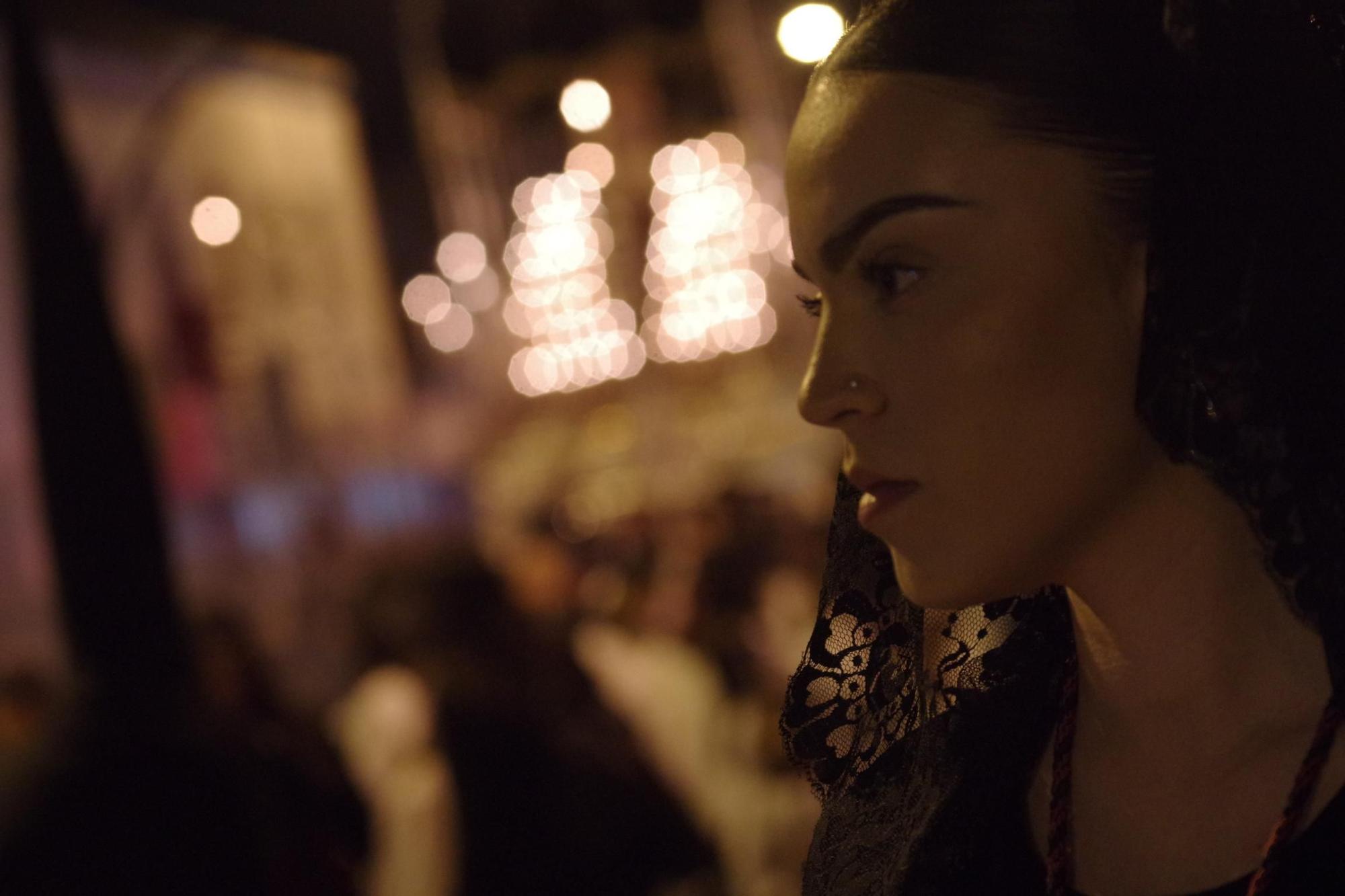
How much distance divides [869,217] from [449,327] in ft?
32.1

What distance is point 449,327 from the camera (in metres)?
10.5

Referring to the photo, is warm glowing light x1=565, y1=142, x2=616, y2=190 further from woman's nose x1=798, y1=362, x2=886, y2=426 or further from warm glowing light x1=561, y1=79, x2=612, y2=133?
woman's nose x1=798, y1=362, x2=886, y2=426

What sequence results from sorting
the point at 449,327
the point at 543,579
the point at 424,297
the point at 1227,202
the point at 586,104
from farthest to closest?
the point at 424,297 → the point at 449,327 → the point at 586,104 → the point at 543,579 → the point at 1227,202

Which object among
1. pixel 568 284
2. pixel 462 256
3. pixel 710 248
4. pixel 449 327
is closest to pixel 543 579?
pixel 710 248

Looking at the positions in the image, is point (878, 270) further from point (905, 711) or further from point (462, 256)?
point (462, 256)

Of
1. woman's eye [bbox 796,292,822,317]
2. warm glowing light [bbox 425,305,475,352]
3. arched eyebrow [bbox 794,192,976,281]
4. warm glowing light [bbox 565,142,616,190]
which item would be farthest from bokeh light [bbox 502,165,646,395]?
arched eyebrow [bbox 794,192,976,281]

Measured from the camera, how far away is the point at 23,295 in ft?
9.52

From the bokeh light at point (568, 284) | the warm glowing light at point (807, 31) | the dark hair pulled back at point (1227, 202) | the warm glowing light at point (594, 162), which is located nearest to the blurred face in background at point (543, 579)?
the warm glowing light at point (807, 31)

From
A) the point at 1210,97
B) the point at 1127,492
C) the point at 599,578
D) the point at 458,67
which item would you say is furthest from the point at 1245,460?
the point at 458,67

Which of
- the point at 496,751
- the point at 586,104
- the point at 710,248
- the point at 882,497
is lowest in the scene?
the point at 496,751

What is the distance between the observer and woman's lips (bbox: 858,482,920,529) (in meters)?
0.95

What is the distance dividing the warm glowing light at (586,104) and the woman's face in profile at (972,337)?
7.25m

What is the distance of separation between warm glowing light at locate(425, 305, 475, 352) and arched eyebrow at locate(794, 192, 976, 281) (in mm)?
9418

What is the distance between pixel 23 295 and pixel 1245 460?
108 inches
